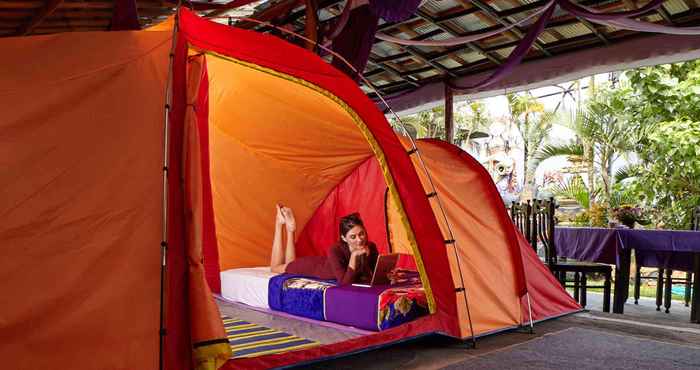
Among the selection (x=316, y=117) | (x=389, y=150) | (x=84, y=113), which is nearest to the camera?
(x=84, y=113)

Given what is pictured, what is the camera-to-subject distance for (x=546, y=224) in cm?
495

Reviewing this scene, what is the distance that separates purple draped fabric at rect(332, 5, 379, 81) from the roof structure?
0.64 meters

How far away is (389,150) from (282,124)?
1.31 metres

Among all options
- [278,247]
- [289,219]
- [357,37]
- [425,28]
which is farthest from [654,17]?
[278,247]

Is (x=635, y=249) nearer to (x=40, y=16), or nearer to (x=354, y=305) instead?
(x=354, y=305)

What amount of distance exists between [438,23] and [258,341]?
3.93m

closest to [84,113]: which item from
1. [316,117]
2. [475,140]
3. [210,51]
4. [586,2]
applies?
[210,51]

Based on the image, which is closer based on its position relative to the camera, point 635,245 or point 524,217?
point 635,245

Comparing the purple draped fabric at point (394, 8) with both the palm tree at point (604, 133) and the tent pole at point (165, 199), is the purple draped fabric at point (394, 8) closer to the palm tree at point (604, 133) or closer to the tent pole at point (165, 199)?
the tent pole at point (165, 199)

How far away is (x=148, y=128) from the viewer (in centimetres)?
264

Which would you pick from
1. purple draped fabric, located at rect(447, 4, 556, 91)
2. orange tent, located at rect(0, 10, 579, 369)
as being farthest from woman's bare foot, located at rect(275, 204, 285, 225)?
purple draped fabric, located at rect(447, 4, 556, 91)

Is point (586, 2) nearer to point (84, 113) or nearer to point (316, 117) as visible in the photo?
point (316, 117)

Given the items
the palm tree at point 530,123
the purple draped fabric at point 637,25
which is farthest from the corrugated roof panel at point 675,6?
the palm tree at point 530,123

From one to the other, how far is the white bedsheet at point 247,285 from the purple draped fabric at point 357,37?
1.69 metres
